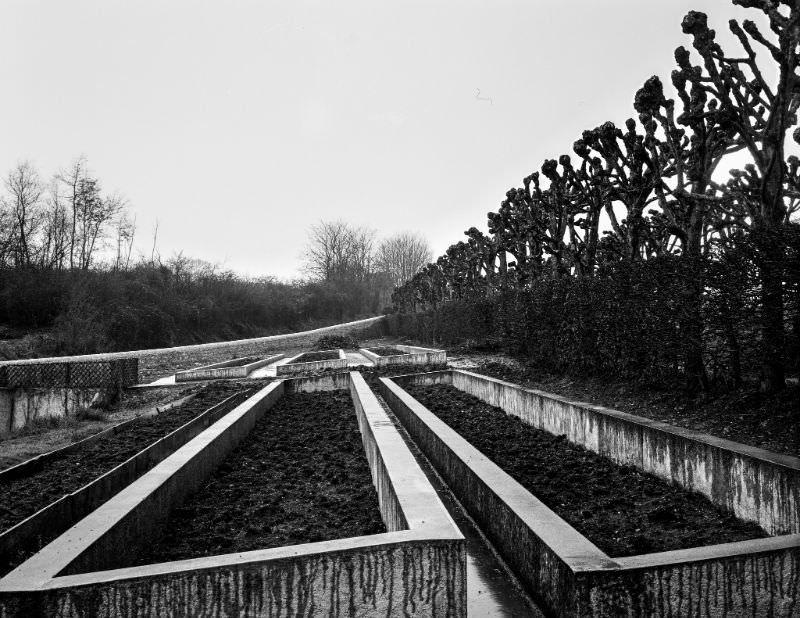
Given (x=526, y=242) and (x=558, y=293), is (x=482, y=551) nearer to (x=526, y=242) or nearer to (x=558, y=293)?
(x=558, y=293)

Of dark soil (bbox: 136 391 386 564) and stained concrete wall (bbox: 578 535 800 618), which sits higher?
stained concrete wall (bbox: 578 535 800 618)

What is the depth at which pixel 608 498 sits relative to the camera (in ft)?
15.8

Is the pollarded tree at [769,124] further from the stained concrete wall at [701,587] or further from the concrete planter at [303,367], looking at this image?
the concrete planter at [303,367]

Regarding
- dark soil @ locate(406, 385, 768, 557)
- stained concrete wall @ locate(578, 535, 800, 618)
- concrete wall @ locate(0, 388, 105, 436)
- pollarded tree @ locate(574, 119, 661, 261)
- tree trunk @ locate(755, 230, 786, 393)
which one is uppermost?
pollarded tree @ locate(574, 119, 661, 261)

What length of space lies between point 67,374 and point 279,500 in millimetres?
13870

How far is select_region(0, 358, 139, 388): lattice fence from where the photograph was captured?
52.7ft

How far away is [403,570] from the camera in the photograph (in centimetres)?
269

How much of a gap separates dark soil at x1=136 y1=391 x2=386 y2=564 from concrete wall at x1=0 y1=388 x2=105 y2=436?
10.4m

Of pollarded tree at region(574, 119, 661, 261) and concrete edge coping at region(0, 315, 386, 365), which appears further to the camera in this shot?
concrete edge coping at region(0, 315, 386, 365)

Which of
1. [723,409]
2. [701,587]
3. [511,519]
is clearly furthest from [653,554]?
[723,409]

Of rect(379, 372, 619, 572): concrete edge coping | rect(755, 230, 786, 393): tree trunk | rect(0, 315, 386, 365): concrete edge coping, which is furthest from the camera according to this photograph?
rect(0, 315, 386, 365): concrete edge coping

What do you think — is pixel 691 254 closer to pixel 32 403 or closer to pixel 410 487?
pixel 410 487

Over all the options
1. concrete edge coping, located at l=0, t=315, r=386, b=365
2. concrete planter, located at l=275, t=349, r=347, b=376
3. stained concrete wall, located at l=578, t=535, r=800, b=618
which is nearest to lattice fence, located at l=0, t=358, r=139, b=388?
concrete edge coping, located at l=0, t=315, r=386, b=365

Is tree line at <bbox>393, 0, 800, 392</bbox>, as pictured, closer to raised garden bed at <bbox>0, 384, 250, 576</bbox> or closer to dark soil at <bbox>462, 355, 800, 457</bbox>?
dark soil at <bbox>462, 355, 800, 457</bbox>
